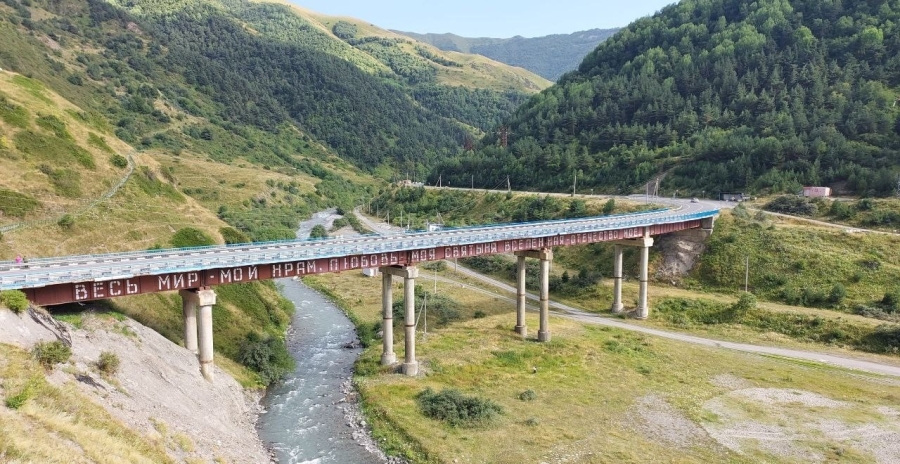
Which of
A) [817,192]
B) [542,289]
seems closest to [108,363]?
[542,289]

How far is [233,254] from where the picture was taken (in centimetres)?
5369

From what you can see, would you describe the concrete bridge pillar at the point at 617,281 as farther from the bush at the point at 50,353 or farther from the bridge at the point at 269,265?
the bush at the point at 50,353

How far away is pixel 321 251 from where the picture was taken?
2195 inches

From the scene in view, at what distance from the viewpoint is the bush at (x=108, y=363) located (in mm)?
38375

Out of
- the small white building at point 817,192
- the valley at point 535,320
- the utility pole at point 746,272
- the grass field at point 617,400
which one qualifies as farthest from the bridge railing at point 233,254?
the small white building at point 817,192

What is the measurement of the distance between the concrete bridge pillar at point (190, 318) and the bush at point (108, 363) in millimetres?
10435

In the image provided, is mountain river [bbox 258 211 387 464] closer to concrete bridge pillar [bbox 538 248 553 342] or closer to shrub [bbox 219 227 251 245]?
shrub [bbox 219 227 251 245]

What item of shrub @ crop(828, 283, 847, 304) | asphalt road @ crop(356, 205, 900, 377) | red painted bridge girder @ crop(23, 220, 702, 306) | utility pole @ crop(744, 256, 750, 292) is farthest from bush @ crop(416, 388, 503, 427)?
shrub @ crop(828, 283, 847, 304)

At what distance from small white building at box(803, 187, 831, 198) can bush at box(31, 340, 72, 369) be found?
438 feet

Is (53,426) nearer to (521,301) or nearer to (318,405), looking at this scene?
(318,405)

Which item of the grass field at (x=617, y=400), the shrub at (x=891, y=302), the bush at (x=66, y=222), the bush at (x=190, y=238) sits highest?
the bush at (x=66, y=222)

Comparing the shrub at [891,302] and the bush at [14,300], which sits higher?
the bush at [14,300]

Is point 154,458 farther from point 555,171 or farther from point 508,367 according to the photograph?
point 555,171

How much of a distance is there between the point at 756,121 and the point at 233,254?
15352 cm
